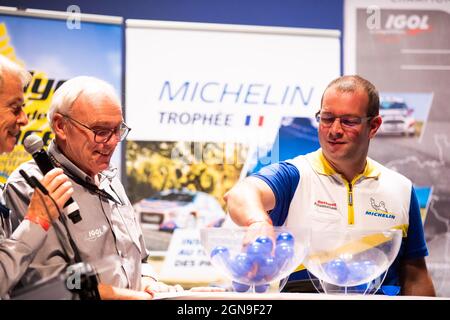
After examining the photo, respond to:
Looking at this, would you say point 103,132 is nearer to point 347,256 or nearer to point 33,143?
point 33,143

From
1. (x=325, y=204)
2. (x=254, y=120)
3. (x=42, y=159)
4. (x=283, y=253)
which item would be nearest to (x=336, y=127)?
(x=325, y=204)

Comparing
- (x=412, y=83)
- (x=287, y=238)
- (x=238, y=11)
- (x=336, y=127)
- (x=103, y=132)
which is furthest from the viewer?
(x=412, y=83)

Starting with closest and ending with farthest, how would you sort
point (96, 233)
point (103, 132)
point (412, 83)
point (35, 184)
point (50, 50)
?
point (35, 184), point (96, 233), point (103, 132), point (50, 50), point (412, 83)

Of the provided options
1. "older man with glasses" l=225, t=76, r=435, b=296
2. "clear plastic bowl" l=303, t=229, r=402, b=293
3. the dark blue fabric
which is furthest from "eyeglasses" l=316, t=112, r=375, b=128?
"clear plastic bowl" l=303, t=229, r=402, b=293

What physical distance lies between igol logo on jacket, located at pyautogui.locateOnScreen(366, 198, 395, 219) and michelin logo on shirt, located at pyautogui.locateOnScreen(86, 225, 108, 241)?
108 cm

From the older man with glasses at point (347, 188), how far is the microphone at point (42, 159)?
0.81 metres

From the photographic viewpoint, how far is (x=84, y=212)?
6.95ft

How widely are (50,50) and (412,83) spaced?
2.24m

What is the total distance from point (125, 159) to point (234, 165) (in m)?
0.67

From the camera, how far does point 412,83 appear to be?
4.12 m

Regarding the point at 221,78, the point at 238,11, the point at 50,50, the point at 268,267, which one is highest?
the point at 238,11

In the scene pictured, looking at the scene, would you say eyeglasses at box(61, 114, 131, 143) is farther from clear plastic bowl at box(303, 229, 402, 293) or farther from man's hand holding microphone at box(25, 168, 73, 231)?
clear plastic bowl at box(303, 229, 402, 293)

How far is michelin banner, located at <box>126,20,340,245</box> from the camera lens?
3.95 metres
